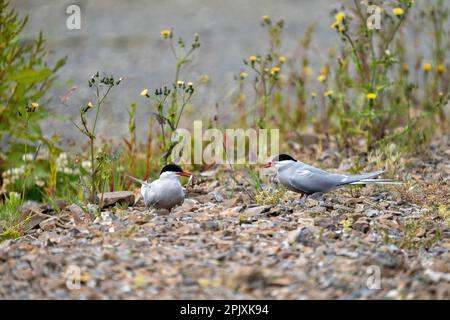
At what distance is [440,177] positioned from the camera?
5422 millimetres

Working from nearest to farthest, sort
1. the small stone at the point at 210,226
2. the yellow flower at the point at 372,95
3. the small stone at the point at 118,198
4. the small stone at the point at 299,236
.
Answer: the small stone at the point at 299,236
the small stone at the point at 210,226
the small stone at the point at 118,198
the yellow flower at the point at 372,95

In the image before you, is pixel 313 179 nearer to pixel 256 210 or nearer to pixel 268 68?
pixel 256 210

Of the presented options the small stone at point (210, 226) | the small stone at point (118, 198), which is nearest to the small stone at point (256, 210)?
the small stone at point (210, 226)

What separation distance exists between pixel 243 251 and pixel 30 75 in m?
2.94

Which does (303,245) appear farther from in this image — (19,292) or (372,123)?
(372,123)

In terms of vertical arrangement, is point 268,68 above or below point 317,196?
above

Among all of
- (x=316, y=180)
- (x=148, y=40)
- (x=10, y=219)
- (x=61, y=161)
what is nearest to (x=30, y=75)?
(x=61, y=161)

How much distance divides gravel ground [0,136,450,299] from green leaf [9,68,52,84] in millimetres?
1506

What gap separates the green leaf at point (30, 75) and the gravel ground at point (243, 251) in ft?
4.94

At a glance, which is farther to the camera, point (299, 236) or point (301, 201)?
point (301, 201)

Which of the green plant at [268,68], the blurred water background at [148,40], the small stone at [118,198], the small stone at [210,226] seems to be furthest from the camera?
the blurred water background at [148,40]

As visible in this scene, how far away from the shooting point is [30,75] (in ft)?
19.7

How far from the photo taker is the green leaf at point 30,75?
599 cm

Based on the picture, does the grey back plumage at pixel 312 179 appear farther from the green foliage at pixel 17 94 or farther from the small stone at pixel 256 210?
the green foliage at pixel 17 94
